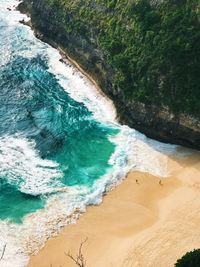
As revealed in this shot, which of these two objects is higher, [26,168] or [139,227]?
[26,168]

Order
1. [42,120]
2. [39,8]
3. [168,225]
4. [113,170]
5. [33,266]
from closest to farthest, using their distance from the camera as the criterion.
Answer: [33,266] < [168,225] < [113,170] < [42,120] < [39,8]

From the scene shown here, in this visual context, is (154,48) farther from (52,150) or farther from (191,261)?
(191,261)

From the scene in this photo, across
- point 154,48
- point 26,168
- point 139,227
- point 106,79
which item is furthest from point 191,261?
point 106,79

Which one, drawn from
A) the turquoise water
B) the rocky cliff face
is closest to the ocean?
the turquoise water

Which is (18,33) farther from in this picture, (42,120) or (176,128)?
(176,128)

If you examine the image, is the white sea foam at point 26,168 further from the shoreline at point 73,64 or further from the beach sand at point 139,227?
the shoreline at point 73,64

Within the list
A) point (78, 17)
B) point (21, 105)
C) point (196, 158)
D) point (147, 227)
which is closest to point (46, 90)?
point (21, 105)

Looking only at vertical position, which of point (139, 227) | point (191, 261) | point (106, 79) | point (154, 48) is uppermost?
point (154, 48)
